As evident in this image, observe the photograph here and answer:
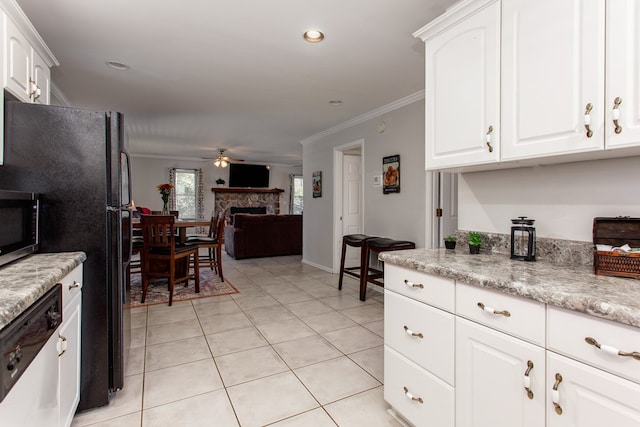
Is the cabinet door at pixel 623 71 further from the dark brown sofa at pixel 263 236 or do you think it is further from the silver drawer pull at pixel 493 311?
the dark brown sofa at pixel 263 236

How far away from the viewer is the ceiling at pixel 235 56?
210cm

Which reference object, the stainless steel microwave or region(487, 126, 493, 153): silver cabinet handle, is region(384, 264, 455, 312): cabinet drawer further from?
the stainless steel microwave

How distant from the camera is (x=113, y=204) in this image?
181 centimetres

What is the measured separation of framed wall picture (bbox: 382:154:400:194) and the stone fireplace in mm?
6329

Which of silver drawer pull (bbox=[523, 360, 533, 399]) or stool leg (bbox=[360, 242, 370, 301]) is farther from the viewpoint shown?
stool leg (bbox=[360, 242, 370, 301])

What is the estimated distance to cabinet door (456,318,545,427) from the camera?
108cm

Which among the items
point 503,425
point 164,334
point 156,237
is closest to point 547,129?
point 503,425

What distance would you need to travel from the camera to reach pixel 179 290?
13.6 ft

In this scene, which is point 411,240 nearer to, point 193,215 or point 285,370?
point 285,370

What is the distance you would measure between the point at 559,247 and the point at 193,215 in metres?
9.04

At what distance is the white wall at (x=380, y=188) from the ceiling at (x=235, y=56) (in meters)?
0.30

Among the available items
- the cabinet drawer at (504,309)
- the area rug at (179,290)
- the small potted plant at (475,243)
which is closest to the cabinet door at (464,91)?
the small potted plant at (475,243)

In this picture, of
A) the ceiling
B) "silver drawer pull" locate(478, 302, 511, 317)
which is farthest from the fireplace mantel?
"silver drawer pull" locate(478, 302, 511, 317)

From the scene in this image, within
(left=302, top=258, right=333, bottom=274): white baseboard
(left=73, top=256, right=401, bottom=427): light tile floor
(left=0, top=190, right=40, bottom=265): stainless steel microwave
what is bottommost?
(left=73, top=256, right=401, bottom=427): light tile floor
